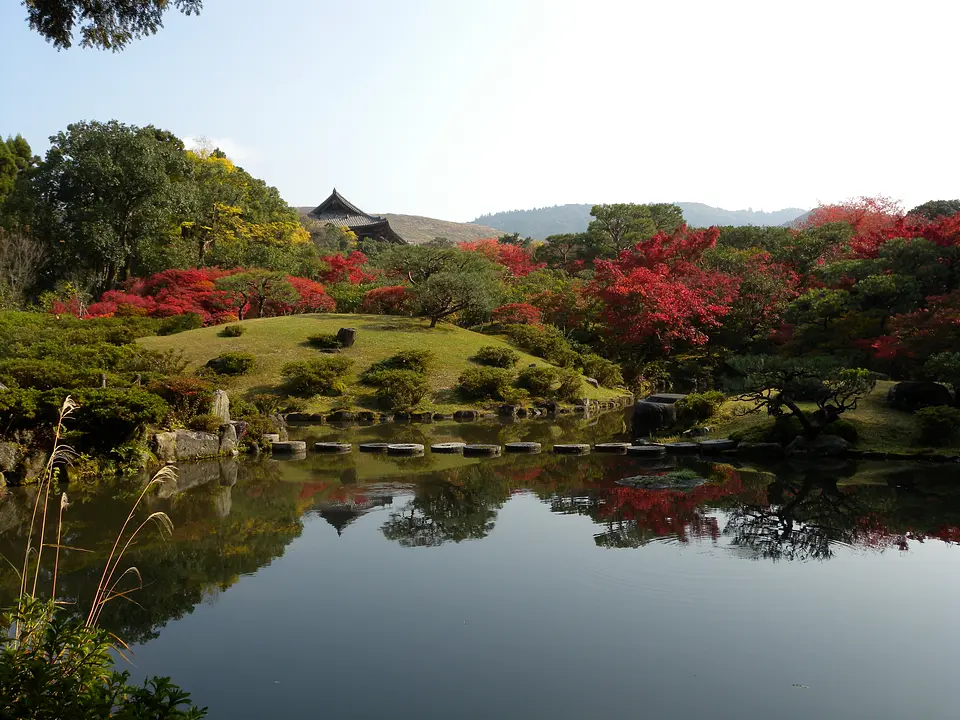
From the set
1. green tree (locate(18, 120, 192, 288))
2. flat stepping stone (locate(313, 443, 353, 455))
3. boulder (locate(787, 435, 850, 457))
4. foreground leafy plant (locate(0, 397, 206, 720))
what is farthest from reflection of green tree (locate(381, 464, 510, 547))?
green tree (locate(18, 120, 192, 288))

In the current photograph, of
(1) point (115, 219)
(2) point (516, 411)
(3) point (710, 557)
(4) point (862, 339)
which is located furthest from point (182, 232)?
(3) point (710, 557)

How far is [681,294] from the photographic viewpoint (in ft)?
87.9

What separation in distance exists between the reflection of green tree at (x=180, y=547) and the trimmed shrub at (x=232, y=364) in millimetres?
11217

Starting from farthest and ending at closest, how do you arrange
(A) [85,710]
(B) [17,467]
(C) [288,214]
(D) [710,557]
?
(C) [288,214] → (B) [17,467] → (D) [710,557] → (A) [85,710]

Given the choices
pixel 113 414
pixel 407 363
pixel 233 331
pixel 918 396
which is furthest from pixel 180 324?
pixel 918 396

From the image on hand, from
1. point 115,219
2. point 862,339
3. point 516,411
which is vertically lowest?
point 516,411

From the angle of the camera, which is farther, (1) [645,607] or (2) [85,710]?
(1) [645,607]

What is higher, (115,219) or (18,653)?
(115,219)

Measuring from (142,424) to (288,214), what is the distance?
105 feet

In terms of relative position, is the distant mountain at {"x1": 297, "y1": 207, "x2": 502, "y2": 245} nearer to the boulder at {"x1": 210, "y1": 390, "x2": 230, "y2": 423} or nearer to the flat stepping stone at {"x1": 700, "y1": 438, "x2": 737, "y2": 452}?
the boulder at {"x1": 210, "y1": 390, "x2": 230, "y2": 423}

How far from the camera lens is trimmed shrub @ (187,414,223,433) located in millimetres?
14333

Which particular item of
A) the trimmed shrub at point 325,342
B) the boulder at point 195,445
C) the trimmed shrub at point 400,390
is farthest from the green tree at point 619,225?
the boulder at point 195,445

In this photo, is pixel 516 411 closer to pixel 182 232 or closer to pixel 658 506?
pixel 658 506

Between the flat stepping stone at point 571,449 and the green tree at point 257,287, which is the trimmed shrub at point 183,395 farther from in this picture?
the green tree at point 257,287
